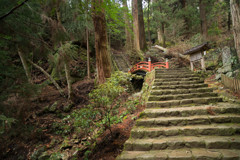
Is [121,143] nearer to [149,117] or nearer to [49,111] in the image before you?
[149,117]

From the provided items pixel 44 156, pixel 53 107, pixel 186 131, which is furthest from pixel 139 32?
pixel 44 156

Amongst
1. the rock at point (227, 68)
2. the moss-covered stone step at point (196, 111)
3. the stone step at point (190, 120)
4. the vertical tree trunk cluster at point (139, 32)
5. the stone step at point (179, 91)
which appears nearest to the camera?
the stone step at point (190, 120)

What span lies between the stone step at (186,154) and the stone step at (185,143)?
0.10 meters

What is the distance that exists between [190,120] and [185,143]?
2.86 feet

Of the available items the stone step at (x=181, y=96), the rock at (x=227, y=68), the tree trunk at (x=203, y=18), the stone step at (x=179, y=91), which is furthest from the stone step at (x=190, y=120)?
the tree trunk at (x=203, y=18)

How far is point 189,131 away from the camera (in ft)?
10.9

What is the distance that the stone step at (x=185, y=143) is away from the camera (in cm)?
285

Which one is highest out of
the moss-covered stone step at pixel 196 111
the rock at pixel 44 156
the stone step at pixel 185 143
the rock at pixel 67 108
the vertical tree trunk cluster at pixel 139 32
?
the vertical tree trunk cluster at pixel 139 32

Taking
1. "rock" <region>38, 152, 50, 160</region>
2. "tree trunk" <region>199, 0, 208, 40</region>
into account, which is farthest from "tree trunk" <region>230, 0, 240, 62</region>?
"rock" <region>38, 152, 50, 160</region>

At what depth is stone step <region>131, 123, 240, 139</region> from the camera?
317 cm

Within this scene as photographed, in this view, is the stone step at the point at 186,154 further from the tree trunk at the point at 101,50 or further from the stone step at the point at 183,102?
the tree trunk at the point at 101,50

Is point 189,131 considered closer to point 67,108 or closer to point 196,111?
point 196,111

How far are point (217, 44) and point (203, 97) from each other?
29.1 feet

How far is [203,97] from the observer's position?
193 inches
